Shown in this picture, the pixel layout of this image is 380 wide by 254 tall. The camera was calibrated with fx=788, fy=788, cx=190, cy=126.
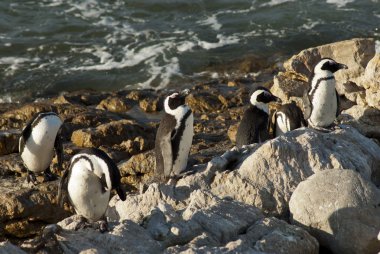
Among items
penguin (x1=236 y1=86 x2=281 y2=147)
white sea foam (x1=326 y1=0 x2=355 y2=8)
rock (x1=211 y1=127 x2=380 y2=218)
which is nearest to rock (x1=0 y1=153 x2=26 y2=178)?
penguin (x1=236 y1=86 x2=281 y2=147)

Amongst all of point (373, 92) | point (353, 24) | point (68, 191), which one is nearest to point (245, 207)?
point (68, 191)

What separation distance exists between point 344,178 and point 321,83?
3074 mm

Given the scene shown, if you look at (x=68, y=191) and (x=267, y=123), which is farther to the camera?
(x=267, y=123)

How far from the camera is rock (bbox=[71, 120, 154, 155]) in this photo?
11234mm

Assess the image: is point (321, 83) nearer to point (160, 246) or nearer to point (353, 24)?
point (160, 246)

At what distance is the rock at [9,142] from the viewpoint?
11266 millimetres

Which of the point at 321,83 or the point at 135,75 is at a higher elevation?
the point at 321,83

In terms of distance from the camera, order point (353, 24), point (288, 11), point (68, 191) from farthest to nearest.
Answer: point (288, 11), point (353, 24), point (68, 191)

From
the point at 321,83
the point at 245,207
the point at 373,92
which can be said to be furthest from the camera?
the point at 373,92

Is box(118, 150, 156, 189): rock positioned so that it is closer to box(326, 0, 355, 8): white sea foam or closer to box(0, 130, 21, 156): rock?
box(0, 130, 21, 156): rock

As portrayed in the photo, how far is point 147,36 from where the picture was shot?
68.0 feet

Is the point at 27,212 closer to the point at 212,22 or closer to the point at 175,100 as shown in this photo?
the point at 175,100

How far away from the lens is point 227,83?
50.9ft

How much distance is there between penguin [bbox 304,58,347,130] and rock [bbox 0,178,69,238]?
3463 mm
